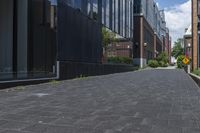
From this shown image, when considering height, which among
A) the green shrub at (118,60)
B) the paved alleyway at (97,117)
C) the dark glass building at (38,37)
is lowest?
the paved alleyway at (97,117)

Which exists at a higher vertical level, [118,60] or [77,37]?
[77,37]

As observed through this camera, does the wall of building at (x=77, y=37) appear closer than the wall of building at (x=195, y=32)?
Yes

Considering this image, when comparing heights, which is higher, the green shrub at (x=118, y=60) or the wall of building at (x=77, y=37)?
the wall of building at (x=77, y=37)

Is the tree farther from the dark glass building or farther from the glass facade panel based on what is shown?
the glass facade panel

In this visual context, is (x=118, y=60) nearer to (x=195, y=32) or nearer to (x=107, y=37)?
(x=107, y=37)

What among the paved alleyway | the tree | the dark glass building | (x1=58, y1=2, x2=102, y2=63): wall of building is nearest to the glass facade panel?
the dark glass building

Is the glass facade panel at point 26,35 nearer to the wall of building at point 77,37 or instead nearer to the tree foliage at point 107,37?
the wall of building at point 77,37

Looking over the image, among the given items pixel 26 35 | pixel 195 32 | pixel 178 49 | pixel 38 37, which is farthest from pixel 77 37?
pixel 178 49

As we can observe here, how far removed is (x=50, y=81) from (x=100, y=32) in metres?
14.0

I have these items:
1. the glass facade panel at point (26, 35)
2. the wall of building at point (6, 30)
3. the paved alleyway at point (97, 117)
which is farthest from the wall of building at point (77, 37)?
the paved alleyway at point (97, 117)

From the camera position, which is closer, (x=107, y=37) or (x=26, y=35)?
(x=26, y=35)

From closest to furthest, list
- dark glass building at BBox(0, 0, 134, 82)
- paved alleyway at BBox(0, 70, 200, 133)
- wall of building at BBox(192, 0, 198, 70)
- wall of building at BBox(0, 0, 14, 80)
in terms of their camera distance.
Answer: paved alleyway at BBox(0, 70, 200, 133) < dark glass building at BBox(0, 0, 134, 82) < wall of building at BBox(0, 0, 14, 80) < wall of building at BBox(192, 0, 198, 70)

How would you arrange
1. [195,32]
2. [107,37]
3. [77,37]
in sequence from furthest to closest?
[195,32] → [107,37] → [77,37]

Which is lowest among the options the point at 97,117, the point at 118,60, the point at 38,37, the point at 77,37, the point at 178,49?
the point at 97,117
